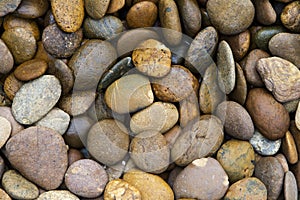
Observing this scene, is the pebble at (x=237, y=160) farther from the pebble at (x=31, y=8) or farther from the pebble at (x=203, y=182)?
→ the pebble at (x=31, y=8)

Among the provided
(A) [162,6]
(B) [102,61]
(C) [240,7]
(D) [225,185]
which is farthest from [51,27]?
(D) [225,185]

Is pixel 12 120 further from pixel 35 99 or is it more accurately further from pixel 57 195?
pixel 57 195

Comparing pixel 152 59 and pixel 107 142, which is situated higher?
pixel 152 59

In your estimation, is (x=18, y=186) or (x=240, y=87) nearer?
(x=18, y=186)

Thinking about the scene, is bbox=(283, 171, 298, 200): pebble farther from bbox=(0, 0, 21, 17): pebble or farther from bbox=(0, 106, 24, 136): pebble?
bbox=(0, 0, 21, 17): pebble

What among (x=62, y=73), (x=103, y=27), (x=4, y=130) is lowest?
(x=4, y=130)

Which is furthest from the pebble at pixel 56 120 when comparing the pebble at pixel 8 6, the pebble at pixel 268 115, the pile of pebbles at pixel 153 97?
the pebble at pixel 268 115

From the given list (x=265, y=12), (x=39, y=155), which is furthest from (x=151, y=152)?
(x=265, y=12)
